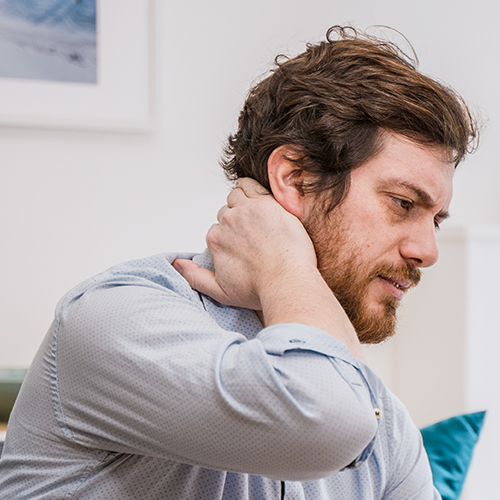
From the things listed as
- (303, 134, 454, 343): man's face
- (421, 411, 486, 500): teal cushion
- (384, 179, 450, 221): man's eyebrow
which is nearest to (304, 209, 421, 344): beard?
(303, 134, 454, 343): man's face

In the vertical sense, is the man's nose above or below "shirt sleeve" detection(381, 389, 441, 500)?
above

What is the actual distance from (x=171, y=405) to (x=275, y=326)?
144 mm

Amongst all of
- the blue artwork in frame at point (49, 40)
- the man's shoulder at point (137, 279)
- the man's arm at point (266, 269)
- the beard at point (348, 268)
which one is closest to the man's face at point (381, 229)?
the beard at point (348, 268)

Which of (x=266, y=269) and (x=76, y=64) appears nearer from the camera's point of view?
(x=266, y=269)

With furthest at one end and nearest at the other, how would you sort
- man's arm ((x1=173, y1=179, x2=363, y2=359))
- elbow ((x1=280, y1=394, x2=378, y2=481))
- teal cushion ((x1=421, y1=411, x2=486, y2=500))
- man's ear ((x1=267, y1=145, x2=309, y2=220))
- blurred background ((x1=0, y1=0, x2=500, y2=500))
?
1. blurred background ((x1=0, y1=0, x2=500, y2=500))
2. teal cushion ((x1=421, y1=411, x2=486, y2=500))
3. man's ear ((x1=267, y1=145, x2=309, y2=220))
4. man's arm ((x1=173, y1=179, x2=363, y2=359))
5. elbow ((x1=280, y1=394, x2=378, y2=481))

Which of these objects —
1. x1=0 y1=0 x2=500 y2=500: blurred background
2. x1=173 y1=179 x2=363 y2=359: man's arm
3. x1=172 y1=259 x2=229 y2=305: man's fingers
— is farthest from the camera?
x1=0 y1=0 x2=500 y2=500: blurred background

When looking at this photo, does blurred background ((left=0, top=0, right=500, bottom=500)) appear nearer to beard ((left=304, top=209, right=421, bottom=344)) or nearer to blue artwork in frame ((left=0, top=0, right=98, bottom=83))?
blue artwork in frame ((left=0, top=0, right=98, bottom=83))

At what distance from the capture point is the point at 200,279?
926 millimetres

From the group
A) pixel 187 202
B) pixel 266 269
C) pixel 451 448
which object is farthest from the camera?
pixel 187 202

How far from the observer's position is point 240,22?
174 centimetres

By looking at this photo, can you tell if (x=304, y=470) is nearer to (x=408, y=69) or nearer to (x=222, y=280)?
(x=222, y=280)

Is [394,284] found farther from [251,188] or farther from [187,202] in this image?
[187,202]

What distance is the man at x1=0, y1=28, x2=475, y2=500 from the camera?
0.63m

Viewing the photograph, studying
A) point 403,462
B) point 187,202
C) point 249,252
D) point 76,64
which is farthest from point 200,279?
point 76,64
